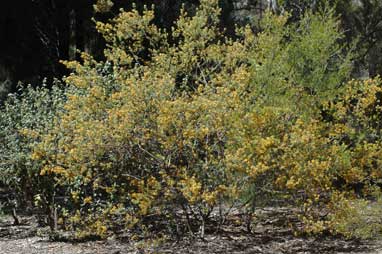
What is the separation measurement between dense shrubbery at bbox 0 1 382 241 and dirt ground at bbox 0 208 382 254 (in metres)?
0.23

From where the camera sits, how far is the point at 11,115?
7164 millimetres

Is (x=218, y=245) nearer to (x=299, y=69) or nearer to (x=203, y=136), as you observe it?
(x=203, y=136)

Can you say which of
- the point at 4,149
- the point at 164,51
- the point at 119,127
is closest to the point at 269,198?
the point at 119,127

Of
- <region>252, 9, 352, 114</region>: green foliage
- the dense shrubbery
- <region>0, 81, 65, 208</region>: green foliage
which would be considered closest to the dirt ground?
the dense shrubbery

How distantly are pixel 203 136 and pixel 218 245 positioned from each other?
1.52 metres

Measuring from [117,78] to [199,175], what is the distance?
55.9 inches

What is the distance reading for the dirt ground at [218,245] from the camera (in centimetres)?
670

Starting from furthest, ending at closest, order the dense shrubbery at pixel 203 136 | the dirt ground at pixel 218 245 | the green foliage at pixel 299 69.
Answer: the dirt ground at pixel 218 245 → the green foliage at pixel 299 69 → the dense shrubbery at pixel 203 136

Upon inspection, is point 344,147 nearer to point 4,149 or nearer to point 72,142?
point 72,142

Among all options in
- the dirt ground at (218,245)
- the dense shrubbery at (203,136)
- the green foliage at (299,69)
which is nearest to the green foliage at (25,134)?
the dense shrubbery at (203,136)

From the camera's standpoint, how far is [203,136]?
5.90 meters

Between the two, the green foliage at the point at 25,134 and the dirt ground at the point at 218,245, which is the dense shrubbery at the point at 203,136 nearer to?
the green foliage at the point at 25,134

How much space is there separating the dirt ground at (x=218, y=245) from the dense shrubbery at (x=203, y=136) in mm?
232

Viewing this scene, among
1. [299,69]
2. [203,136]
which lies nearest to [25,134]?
[203,136]
